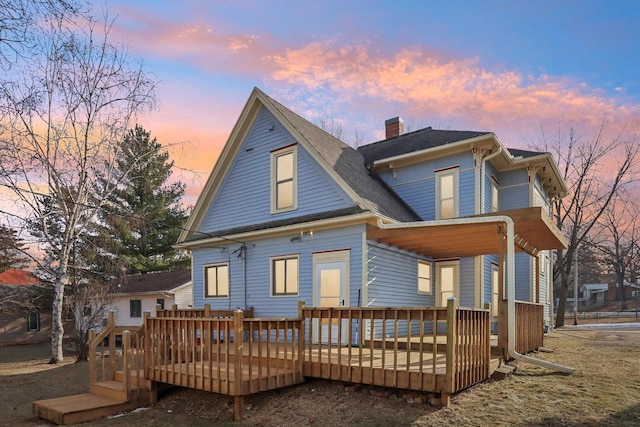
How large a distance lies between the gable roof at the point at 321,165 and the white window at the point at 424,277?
61.2 inches

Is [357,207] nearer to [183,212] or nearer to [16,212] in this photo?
[16,212]

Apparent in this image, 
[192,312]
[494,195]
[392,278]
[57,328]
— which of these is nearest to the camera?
[192,312]

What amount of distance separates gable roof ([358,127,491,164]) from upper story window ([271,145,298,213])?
10.2 ft

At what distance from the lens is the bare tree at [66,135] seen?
16.5 metres

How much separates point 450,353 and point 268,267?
7699mm

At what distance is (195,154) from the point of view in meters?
20.1

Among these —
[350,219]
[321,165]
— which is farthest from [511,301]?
[321,165]

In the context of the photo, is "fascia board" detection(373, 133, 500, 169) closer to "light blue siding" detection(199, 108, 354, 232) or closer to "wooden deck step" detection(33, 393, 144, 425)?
"light blue siding" detection(199, 108, 354, 232)

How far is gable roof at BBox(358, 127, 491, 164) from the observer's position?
13.6 metres

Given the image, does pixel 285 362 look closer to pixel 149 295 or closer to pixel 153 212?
pixel 149 295

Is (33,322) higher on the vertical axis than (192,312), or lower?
lower

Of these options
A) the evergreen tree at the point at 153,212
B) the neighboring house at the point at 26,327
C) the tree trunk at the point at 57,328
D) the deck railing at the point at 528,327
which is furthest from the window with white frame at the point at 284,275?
the neighboring house at the point at 26,327

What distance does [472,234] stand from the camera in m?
10.3

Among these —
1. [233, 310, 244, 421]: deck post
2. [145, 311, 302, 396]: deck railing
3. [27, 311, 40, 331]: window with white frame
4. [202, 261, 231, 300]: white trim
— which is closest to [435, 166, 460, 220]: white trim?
[202, 261, 231, 300]: white trim
